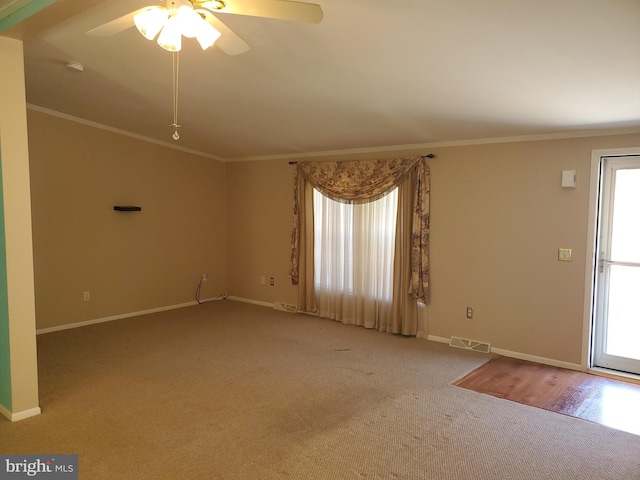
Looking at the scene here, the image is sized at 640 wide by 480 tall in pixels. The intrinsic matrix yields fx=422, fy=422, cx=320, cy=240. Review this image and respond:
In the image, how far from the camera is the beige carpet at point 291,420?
7.97 feet

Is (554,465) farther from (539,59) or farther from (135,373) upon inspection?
(135,373)

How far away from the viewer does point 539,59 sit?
2.60 meters

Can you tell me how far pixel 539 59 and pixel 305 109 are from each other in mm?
2108

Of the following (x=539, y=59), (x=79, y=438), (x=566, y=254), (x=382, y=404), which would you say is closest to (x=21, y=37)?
(x=79, y=438)

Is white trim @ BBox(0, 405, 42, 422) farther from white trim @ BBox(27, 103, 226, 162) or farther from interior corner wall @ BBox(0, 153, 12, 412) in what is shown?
white trim @ BBox(27, 103, 226, 162)

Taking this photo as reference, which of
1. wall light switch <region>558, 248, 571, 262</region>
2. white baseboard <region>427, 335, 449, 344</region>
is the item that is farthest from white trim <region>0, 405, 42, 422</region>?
wall light switch <region>558, 248, 571, 262</region>

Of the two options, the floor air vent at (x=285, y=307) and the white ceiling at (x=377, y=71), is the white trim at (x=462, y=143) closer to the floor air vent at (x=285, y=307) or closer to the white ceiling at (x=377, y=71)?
the white ceiling at (x=377, y=71)

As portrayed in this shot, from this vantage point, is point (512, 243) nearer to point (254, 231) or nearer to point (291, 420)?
point (291, 420)

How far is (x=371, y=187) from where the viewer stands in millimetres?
5230

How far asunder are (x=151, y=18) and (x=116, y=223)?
13.8ft

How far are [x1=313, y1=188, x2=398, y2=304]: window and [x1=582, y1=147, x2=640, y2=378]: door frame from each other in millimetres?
2007

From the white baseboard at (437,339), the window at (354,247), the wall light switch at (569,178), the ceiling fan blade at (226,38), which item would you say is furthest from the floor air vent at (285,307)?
the ceiling fan blade at (226,38)

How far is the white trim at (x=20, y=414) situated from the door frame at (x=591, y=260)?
4.59 meters

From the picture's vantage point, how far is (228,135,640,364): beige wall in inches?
158
